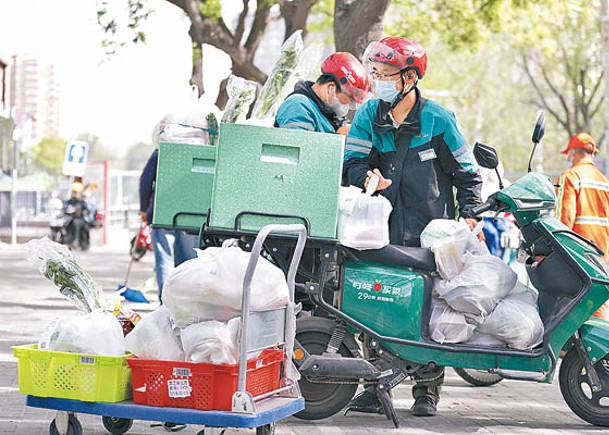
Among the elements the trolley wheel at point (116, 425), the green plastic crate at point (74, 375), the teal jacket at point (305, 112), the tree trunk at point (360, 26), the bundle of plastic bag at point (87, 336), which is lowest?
the trolley wheel at point (116, 425)

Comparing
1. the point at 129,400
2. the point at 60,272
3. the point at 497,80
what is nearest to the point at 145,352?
the point at 129,400

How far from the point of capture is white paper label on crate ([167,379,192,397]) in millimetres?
5781

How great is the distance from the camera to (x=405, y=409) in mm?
8148

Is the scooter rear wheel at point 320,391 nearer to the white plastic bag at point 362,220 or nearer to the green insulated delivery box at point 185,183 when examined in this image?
the white plastic bag at point 362,220

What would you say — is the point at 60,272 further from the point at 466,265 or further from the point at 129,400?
the point at 466,265

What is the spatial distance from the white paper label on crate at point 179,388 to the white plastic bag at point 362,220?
1657 millimetres

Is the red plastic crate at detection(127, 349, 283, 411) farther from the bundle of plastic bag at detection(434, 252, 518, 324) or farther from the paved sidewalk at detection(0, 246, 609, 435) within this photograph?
the bundle of plastic bag at detection(434, 252, 518, 324)

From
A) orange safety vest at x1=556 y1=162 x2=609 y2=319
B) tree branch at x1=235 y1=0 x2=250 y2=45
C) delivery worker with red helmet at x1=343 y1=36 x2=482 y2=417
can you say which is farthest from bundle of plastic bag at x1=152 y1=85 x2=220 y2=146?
tree branch at x1=235 y1=0 x2=250 y2=45

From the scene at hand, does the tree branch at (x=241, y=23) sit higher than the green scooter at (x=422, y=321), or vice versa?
the tree branch at (x=241, y=23)

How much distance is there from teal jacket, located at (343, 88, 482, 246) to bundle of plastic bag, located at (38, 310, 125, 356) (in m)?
2.16

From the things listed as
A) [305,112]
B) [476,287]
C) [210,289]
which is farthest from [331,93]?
[210,289]

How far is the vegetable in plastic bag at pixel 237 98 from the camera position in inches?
302

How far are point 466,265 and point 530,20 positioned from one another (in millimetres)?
23353

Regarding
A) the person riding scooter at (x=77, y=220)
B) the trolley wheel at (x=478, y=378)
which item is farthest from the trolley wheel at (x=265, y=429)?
the person riding scooter at (x=77, y=220)
